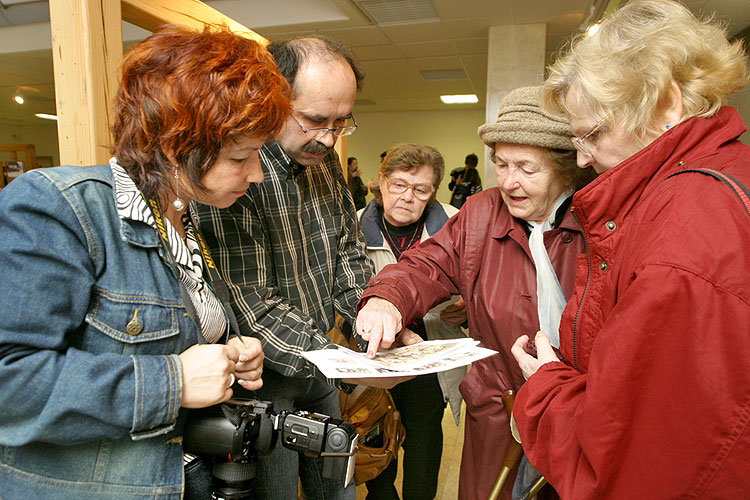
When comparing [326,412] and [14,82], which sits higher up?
[14,82]

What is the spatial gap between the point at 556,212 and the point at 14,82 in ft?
28.9

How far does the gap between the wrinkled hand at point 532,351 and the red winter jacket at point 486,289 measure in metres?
0.18

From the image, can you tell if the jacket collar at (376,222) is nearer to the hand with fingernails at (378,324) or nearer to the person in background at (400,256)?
the person in background at (400,256)

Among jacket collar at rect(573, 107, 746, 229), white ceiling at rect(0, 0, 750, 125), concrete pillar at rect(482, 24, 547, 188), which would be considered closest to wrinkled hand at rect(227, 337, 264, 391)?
jacket collar at rect(573, 107, 746, 229)

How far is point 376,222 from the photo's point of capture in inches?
101

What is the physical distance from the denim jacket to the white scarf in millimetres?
966

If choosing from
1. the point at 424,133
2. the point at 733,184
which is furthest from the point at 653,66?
the point at 424,133

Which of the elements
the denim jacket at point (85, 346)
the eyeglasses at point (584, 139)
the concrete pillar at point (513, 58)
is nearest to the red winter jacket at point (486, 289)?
the eyeglasses at point (584, 139)

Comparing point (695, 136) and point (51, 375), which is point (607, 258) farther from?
point (51, 375)

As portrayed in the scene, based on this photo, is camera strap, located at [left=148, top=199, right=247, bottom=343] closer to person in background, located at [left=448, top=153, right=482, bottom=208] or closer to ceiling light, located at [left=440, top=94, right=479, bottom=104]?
person in background, located at [left=448, top=153, right=482, bottom=208]

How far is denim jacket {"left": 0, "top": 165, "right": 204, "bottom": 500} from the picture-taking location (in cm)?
81

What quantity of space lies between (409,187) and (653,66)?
1.56m

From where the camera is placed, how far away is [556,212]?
5.10ft

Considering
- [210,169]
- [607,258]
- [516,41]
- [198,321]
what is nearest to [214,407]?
[198,321]
